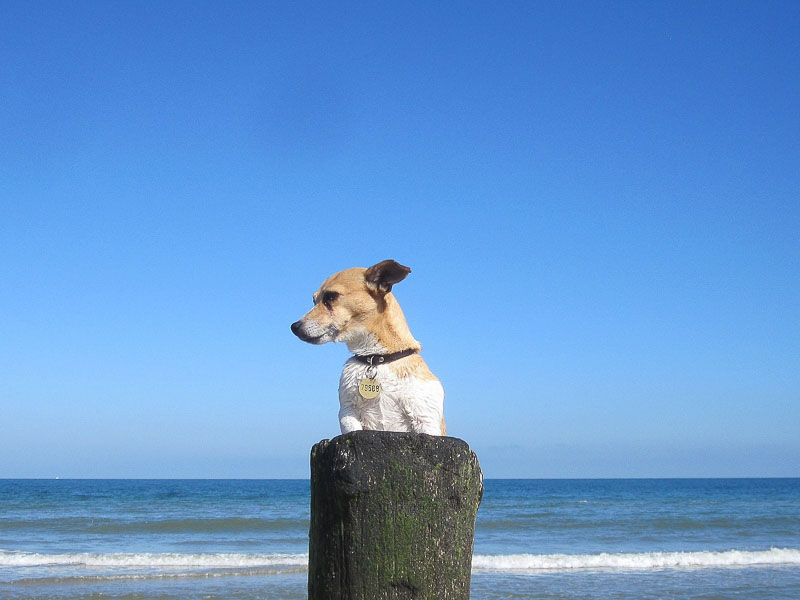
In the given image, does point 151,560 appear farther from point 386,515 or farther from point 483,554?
point 386,515

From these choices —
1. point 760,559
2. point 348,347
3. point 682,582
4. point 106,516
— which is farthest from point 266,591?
point 106,516

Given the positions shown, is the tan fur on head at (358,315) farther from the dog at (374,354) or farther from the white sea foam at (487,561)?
the white sea foam at (487,561)

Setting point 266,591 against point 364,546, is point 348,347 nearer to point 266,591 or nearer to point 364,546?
point 364,546

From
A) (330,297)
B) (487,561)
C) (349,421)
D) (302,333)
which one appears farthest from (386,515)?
(487,561)

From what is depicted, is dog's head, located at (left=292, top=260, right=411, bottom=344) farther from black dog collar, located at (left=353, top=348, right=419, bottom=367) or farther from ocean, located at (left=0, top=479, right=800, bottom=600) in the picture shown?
ocean, located at (left=0, top=479, right=800, bottom=600)

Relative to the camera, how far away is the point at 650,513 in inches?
1080

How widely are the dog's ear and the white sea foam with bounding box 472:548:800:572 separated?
11.9m

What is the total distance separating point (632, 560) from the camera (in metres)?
15.4

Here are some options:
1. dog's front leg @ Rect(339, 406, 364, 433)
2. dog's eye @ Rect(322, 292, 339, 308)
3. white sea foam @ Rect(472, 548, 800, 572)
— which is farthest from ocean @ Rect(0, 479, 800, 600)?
dog's eye @ Rect(322, 292, 339, 308)

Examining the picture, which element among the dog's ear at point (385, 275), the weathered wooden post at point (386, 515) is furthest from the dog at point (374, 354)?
the weathered wooden post at point (386, 515)

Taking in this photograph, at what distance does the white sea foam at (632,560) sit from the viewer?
14578 mm

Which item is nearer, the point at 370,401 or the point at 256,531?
the point at 370,401

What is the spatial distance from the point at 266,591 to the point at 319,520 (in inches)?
371

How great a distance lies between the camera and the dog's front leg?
3146 mm
